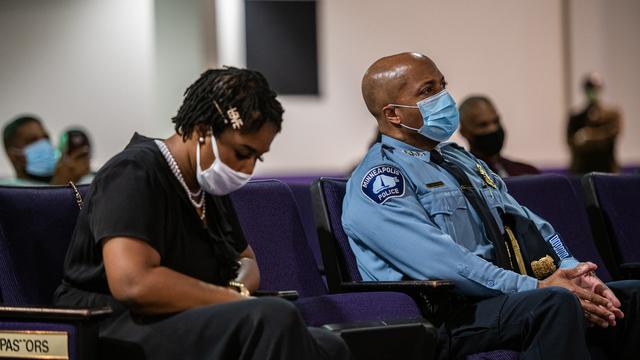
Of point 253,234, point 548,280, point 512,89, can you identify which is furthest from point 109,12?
point 548,280

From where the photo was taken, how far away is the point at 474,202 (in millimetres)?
3225

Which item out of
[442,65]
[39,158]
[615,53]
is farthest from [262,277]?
[615,53]

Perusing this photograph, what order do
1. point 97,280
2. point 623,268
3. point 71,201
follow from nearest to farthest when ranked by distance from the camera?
point 97,280
point 71,201
point 623,268

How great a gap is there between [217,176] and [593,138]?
6.03 m

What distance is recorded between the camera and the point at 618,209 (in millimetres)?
3895

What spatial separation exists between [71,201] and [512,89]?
254 inches

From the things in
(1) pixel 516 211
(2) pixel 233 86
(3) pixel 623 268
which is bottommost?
(3) pixel 623 268

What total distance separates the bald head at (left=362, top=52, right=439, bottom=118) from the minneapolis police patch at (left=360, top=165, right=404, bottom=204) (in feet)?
1.02

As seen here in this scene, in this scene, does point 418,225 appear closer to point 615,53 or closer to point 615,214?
point 615,214

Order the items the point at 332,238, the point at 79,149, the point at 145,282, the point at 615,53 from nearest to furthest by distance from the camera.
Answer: the point at 145,282
the point at 332,238
the point at 79,149
the point at 615,53

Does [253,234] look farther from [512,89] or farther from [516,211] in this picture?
[512,89]

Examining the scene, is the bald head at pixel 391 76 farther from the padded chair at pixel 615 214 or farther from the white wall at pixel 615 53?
the white wall at pixel 615 53

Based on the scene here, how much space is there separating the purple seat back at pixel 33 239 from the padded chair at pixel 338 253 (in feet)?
2.69

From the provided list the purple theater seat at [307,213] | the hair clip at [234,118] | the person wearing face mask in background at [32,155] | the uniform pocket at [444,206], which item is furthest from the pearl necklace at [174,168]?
the person wearing face mask in background at [32,155]
